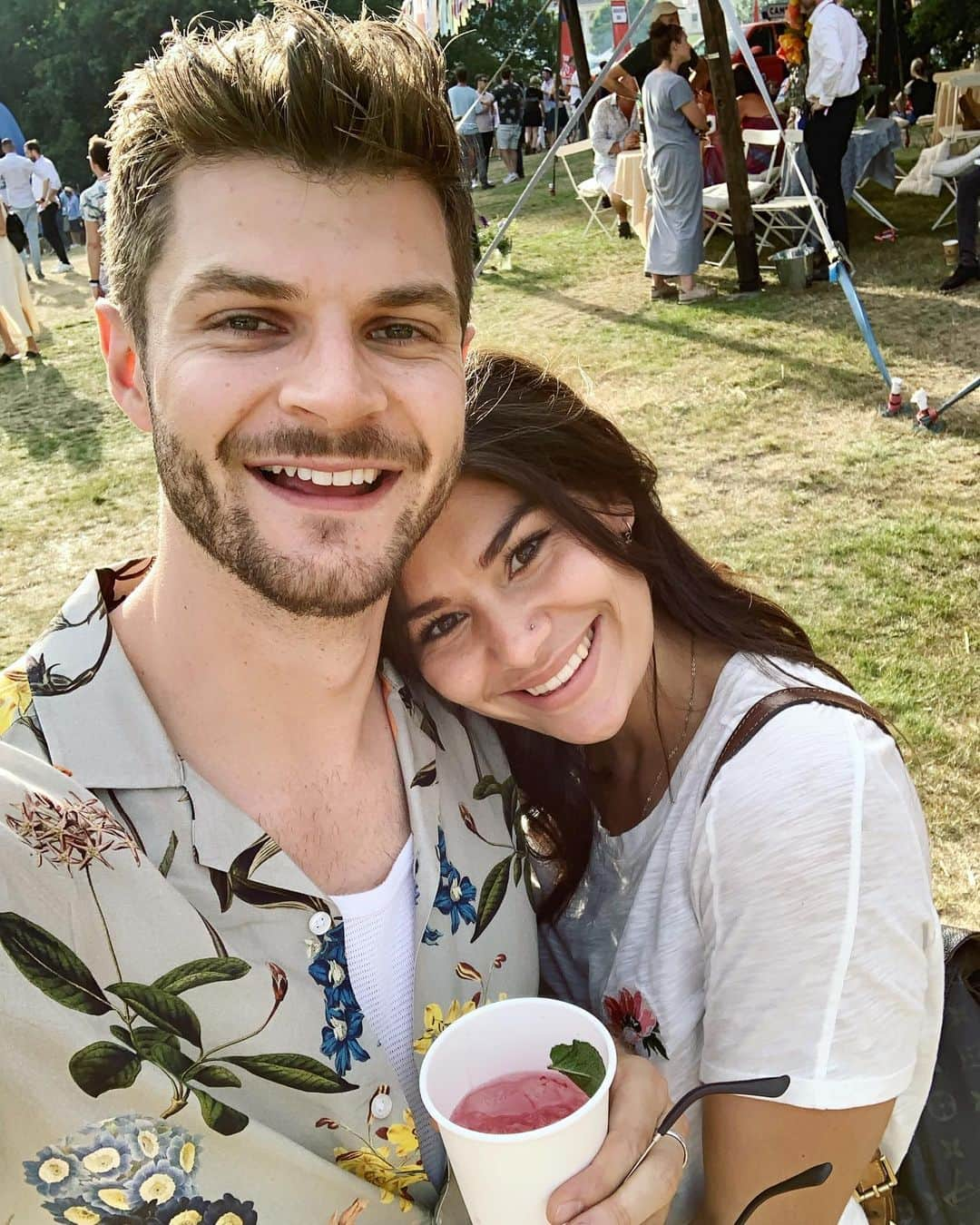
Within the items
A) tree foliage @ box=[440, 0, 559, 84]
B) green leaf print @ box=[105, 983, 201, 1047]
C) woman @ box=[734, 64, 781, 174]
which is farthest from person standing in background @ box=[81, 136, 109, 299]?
tree foliage @ box=[440, 0, 559, 84]

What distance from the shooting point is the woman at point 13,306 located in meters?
11.5

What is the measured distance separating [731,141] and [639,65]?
391 inches

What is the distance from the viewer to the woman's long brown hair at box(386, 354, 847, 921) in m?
1.87

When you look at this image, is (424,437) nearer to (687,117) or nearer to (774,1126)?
(774,1126)

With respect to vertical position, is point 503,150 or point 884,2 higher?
point 884,2

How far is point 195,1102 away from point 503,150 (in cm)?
2380

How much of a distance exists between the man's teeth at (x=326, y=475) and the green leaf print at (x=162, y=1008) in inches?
27.9

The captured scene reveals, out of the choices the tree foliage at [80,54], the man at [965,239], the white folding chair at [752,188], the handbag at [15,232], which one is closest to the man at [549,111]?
the tree foliage at [80,54]

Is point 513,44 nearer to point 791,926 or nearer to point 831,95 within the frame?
point 831,95

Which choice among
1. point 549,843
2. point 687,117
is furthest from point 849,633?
point 687,117

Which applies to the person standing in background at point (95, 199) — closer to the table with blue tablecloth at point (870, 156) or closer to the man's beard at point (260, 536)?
the table with blue tablecloth at point (870, 156)

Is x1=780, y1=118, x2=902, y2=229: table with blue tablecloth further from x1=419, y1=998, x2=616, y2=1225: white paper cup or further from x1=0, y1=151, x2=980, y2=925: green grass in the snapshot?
x1=419, y1=998, x2=616, y2=1225: white paper cup

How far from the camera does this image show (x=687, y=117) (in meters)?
9.48

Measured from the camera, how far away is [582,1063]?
119 cm
